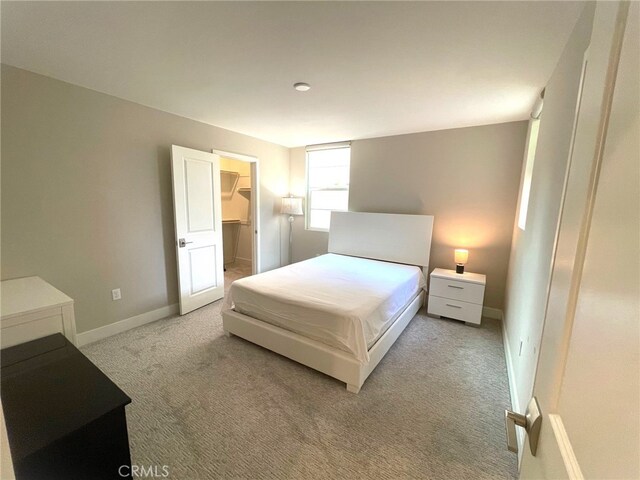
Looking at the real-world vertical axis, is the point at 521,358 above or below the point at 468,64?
below

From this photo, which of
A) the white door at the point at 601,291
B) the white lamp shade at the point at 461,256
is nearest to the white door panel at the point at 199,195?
the white lamp shade at the point at 461,256

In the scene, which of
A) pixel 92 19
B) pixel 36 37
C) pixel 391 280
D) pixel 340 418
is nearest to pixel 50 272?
pixel 36 37

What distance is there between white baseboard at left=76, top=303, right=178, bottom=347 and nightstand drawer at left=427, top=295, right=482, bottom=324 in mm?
3236

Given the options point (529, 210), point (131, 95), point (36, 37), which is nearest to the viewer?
point (36, 37)

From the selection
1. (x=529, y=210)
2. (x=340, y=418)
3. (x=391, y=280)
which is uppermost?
(x=529, y=210)

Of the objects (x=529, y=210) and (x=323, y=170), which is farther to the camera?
(x=323, y=170)

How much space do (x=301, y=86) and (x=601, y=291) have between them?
2.36 meters

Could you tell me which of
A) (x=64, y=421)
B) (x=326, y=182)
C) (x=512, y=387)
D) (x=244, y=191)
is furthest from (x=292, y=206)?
(x=64, y=421)

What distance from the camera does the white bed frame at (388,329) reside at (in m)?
1.99

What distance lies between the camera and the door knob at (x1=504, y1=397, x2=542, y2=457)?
1.93ft

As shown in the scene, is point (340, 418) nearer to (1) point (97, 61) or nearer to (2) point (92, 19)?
(2) point (92, 19)

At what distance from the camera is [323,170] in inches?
180

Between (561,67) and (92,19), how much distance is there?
286 cm

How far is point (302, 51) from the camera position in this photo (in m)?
1.72
